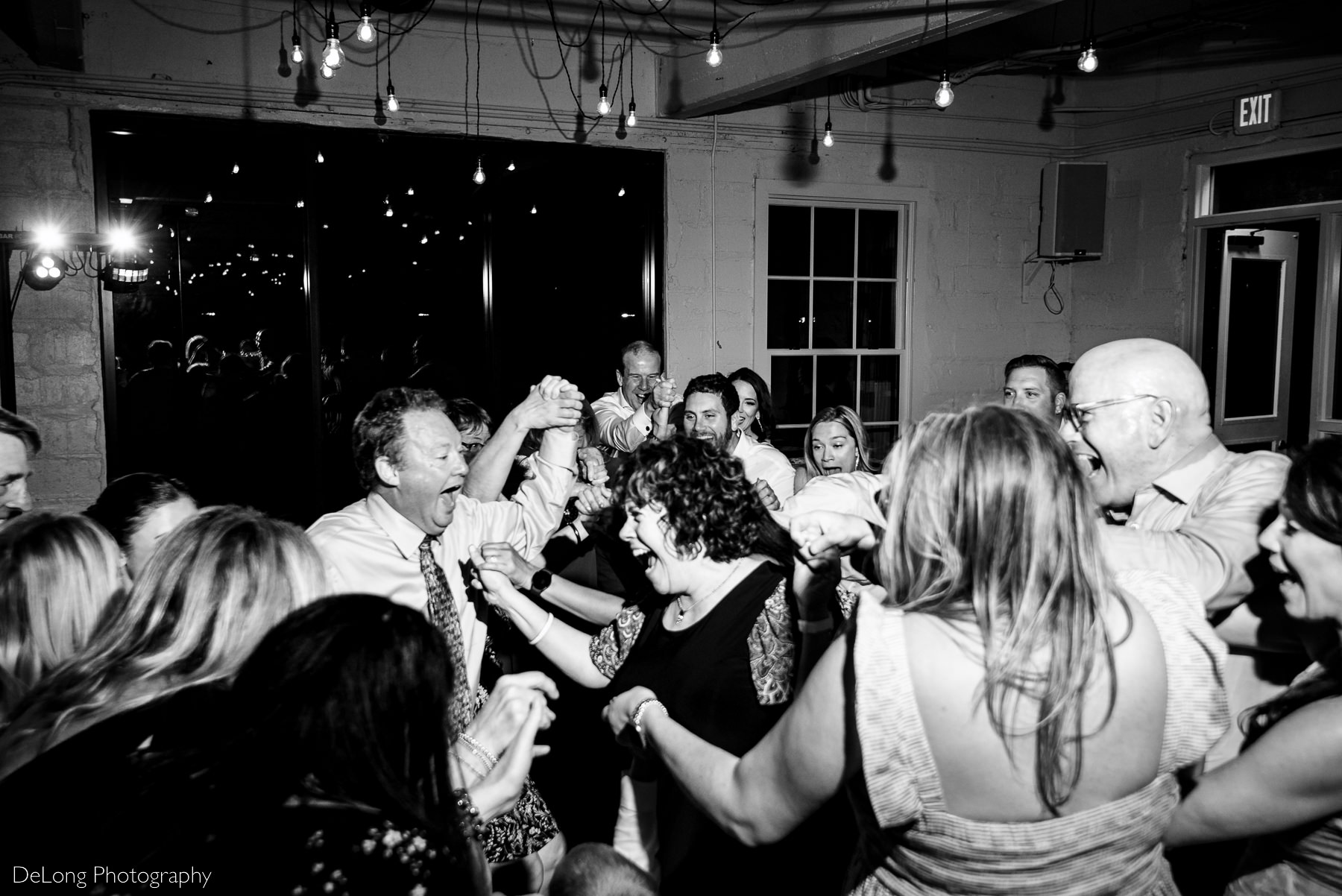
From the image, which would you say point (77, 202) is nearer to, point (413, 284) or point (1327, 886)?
point (413, 284)

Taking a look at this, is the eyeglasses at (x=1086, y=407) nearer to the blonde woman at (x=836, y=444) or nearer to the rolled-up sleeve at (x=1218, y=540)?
the rolled-up sleeve at (x=1218, y=540)

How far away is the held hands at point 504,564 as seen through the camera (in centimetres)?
243

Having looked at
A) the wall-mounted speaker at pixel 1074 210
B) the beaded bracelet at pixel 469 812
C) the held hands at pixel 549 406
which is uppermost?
the wall-mounted speaker at pixel 1074 210

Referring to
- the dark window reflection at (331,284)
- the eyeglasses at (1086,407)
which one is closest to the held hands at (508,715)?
the eyeglasses at (1086,407)

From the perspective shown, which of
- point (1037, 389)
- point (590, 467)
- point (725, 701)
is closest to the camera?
point (725, 701)

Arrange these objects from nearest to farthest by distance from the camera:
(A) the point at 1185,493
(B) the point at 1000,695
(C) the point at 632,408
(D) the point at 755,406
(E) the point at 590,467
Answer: (B) the point at 1000,695
(A) the point at 1185,493
(E) the point at 590,467
(D) the point at 755,406
(C) the point at 632,408

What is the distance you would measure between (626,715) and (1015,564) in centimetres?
73

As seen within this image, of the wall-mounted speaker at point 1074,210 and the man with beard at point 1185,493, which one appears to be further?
the wall-mounted speaker at point 1074,210

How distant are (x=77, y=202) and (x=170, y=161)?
0.52 metres

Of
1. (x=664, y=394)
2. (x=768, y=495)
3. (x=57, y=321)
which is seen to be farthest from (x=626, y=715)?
(x=57, y=321)

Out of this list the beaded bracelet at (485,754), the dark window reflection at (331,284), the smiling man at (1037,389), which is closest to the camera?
the beaded bracelet at (485,754)

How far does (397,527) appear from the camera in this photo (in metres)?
2.46

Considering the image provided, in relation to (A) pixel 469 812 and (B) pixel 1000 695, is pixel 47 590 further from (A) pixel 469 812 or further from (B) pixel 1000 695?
(B) pixel 1000 695

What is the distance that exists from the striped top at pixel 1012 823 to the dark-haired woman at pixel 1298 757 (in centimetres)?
11
